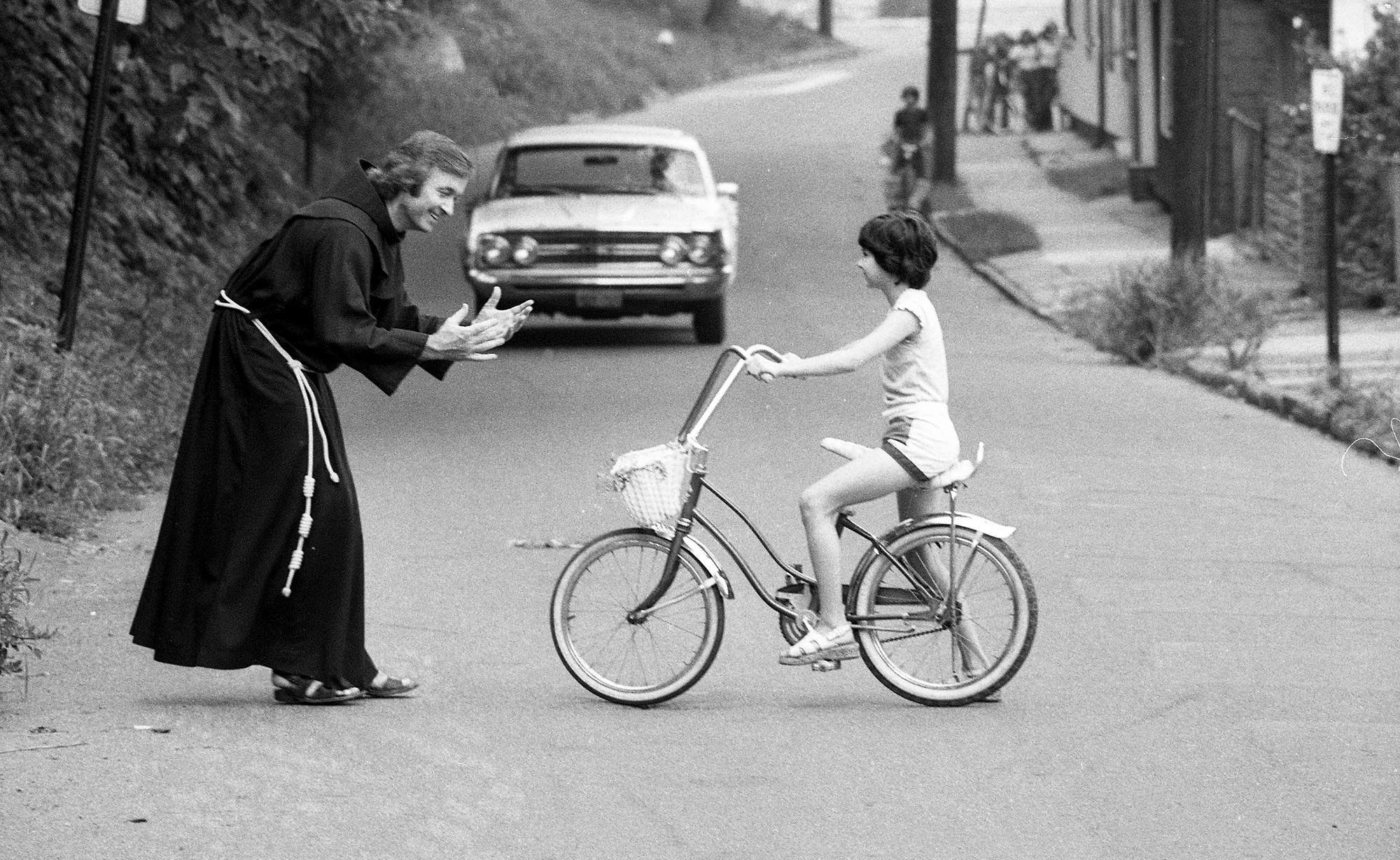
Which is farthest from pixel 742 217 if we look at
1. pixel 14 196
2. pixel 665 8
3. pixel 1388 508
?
pixel 665 8

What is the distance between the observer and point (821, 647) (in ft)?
25.0

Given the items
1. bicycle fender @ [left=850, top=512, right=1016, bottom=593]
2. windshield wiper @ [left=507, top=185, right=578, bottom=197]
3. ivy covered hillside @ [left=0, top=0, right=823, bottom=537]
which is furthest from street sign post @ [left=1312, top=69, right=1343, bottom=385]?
bicycle fender @ [left=850, top=512, right=1016, bottom=593]

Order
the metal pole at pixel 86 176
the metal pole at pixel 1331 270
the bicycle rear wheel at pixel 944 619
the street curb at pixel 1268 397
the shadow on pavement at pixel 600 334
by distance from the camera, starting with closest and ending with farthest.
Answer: the bicycle rear wheel at pixel 944 619 < the metal pole at pixel 86 176 < the street curb at pixel 1268 397 < the metal pole at pixel 1331 270 < the shadow on pavement at pixel 600 334

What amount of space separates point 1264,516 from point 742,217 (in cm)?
1997

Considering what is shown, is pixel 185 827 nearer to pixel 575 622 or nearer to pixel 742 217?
pixel 575 622

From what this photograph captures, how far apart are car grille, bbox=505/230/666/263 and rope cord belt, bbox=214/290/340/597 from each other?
37.7ft

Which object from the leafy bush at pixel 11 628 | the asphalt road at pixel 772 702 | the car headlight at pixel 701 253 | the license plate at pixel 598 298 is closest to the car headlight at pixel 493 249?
the license plate at pixel 598 298

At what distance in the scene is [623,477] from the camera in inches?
289

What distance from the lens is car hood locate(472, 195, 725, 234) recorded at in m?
18.9

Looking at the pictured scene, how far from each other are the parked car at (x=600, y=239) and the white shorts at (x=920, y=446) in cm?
1142

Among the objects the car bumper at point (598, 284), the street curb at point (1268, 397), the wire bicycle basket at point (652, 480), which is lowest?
the street curb at point (1268, 397)

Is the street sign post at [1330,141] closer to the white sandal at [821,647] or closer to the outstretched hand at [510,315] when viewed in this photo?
the white sandal at [821,647]

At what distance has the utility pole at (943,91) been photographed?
33.3m

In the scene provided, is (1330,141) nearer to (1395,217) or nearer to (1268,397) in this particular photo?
(1268,397)
